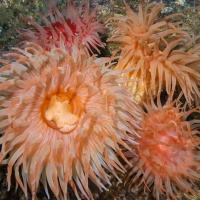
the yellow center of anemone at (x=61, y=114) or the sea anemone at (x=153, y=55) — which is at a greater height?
the sea anemone at (x=153, y=55)

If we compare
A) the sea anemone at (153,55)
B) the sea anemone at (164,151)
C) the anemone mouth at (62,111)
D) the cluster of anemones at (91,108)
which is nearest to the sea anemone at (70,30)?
the cluster of anemones at (91,108)

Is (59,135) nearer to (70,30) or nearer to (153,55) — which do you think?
(70,30)

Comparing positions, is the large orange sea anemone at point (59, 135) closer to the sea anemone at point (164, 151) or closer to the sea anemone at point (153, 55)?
the sea anemone at point (164, 151)

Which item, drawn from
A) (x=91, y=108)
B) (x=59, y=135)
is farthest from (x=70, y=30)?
(x=59, y=135)

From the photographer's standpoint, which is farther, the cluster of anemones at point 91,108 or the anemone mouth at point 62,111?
the anemone mouth at point 62,111

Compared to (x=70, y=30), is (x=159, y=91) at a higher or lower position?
lower
